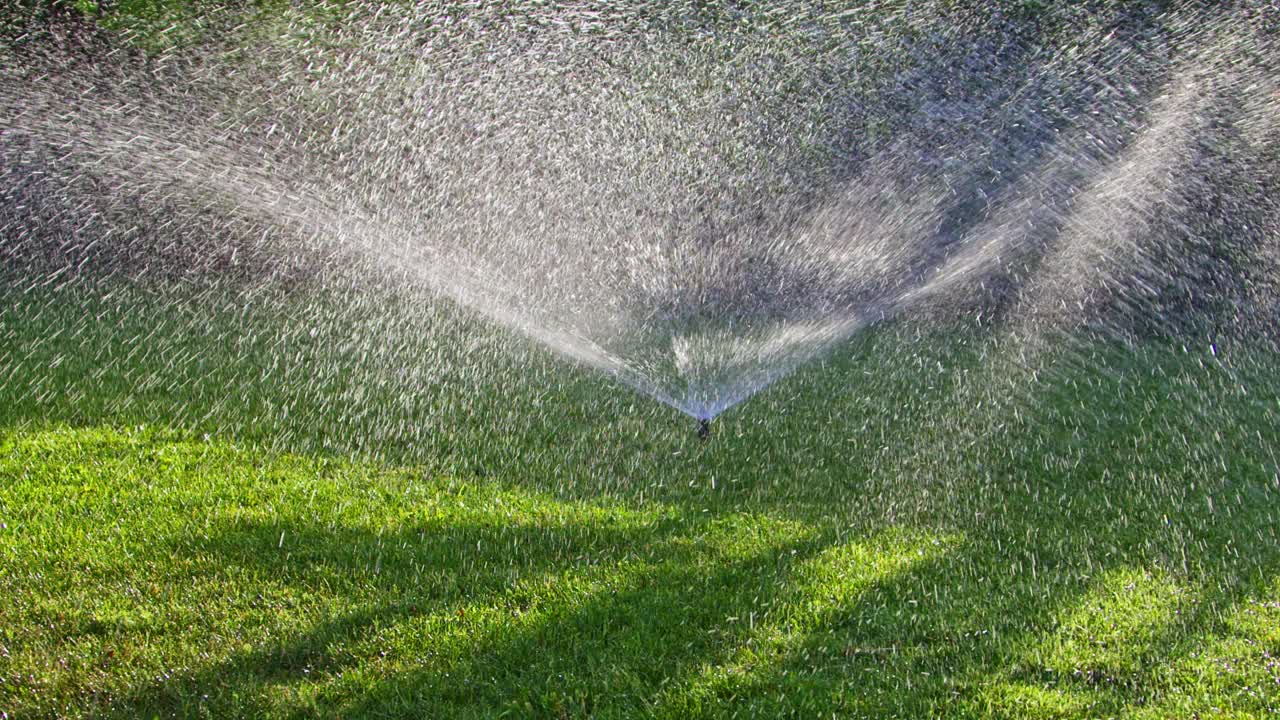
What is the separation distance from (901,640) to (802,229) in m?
7.99

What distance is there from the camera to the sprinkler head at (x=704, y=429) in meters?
6.06

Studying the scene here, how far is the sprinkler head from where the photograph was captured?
6.06m

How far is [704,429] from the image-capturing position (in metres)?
6.05

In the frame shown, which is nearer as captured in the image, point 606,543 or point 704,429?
point 606,543

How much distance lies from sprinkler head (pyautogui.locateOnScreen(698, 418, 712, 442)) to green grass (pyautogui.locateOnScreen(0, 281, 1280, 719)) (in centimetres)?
11

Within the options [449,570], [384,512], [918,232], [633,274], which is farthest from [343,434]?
[918,232]

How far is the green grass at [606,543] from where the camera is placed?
3.53 metres

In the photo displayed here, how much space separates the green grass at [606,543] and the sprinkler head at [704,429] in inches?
4.2

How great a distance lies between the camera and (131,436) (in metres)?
5.98

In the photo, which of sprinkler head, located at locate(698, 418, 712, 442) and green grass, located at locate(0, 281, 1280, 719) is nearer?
green grass, located at locate(0, 281, 1280, 719)

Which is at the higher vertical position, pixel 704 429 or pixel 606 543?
pixel 606 543

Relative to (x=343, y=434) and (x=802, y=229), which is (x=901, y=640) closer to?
(x=343, y=434)

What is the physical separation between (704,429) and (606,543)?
1486 mm

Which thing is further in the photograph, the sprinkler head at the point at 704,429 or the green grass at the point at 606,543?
the sprinkler head at the point at 704,429
